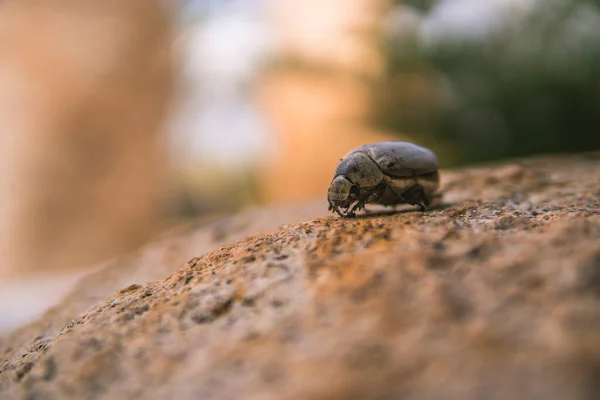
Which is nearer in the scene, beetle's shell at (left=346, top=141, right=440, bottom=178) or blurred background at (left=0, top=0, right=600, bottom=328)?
beetle's shell at (left=346, top=141, right=440, bottom=178)

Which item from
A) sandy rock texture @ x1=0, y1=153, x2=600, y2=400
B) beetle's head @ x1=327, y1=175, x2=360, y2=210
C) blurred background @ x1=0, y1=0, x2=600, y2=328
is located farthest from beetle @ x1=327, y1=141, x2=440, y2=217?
blurred background @ x1=0, y1=0, x2=600, y2=328

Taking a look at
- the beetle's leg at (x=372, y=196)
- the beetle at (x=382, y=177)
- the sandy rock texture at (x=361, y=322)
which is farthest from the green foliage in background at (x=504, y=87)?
the sandy rock texture at (x=361, y=322)

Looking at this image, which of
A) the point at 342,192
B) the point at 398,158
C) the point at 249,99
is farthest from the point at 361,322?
the point at 249,99

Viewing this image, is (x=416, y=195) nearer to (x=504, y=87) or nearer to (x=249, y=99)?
(x=504, y=87)

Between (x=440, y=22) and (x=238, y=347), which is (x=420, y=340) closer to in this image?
(x=238, y=347)

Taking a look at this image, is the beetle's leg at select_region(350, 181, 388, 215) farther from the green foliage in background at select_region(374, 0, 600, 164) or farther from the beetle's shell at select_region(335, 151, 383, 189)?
the green foliage in background at select_region(374, 0, 600, 164)

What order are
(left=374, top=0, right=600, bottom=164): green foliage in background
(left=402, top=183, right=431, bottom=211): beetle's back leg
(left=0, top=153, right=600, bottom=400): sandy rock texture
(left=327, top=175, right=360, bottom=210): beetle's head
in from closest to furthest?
(left=0, top=153, right=600, bottom=400): sandy rock texture < (left=327, top=175, right=360, bottom=210): beetle's head < (left=402, top=183, right=431, bottom=211): beetle's back leg < (left=374, top=0, right=600, bottom=164): green foliage in background

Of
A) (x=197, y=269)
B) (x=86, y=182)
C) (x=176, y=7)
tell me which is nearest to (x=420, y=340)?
(x=197, y=269)
